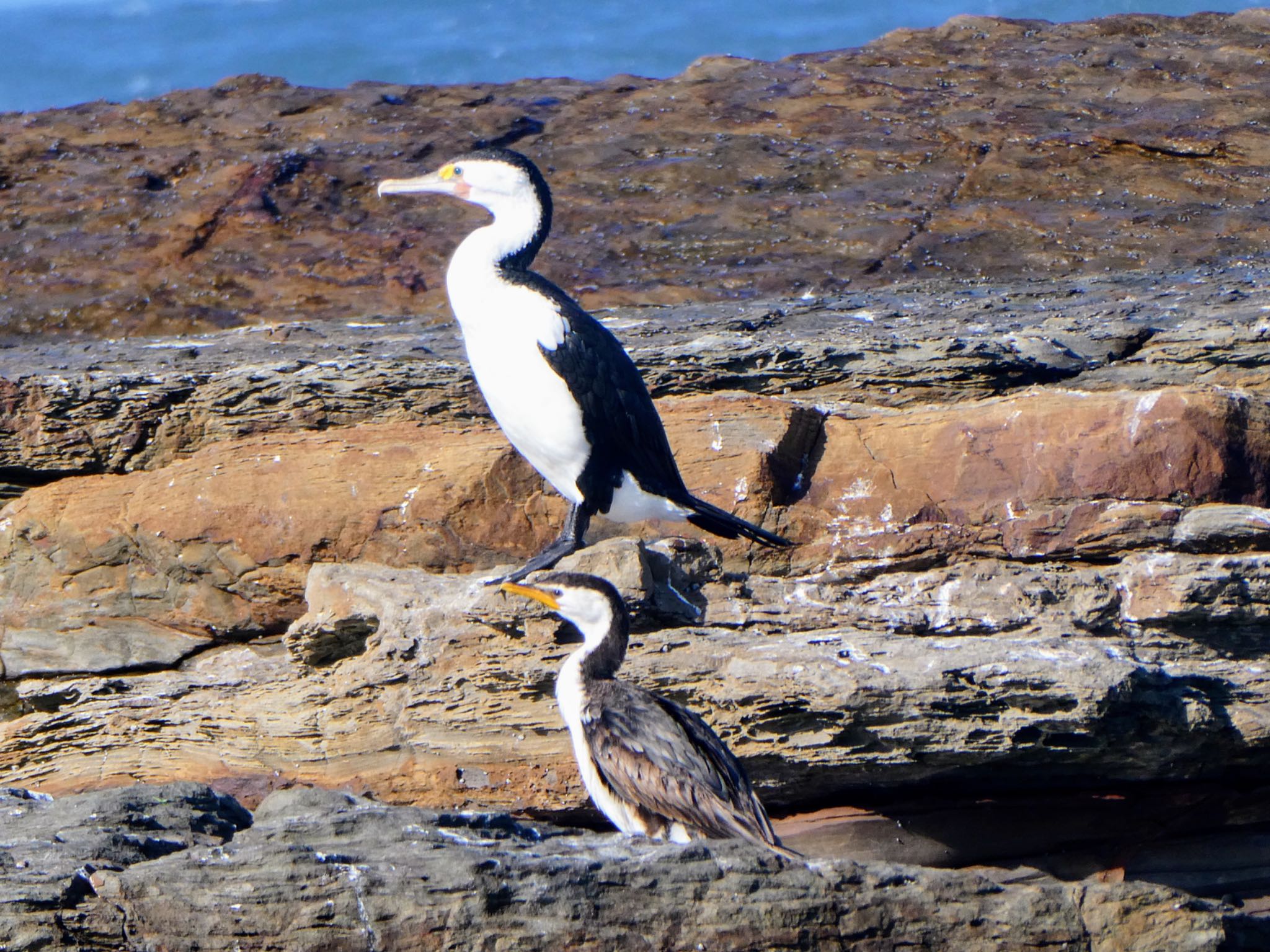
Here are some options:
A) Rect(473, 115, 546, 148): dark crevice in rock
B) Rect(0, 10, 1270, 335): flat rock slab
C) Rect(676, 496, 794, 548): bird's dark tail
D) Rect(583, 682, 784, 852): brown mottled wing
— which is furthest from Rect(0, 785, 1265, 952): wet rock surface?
Rect(473, 115, 546, 148): dark crevice in rock

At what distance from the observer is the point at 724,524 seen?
673 cm

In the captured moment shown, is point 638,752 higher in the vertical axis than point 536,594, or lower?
lower

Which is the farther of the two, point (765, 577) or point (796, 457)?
point (796, 457)

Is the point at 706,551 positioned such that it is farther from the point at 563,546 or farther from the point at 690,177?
the point at 690,177

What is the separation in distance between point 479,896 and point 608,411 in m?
2.71

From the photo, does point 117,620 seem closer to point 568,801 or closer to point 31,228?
point 568,801

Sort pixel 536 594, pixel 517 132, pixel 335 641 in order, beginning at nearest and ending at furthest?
pixel 536 594, pixel 335 641, pixel 517 132

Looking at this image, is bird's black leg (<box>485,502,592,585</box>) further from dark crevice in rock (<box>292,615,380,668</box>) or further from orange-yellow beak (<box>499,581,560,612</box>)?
dark crevice in rock (<box>292,615,380,668</box>)

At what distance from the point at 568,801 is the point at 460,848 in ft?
5.42

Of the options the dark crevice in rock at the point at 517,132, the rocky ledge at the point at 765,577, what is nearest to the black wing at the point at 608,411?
the rocky ledge at the point at 765,577

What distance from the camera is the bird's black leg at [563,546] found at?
6547 millimetres

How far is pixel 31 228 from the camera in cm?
1080

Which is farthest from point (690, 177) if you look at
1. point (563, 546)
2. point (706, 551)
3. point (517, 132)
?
point (563, 546)

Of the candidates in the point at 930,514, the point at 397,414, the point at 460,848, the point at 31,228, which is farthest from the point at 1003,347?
the point at 31,228
